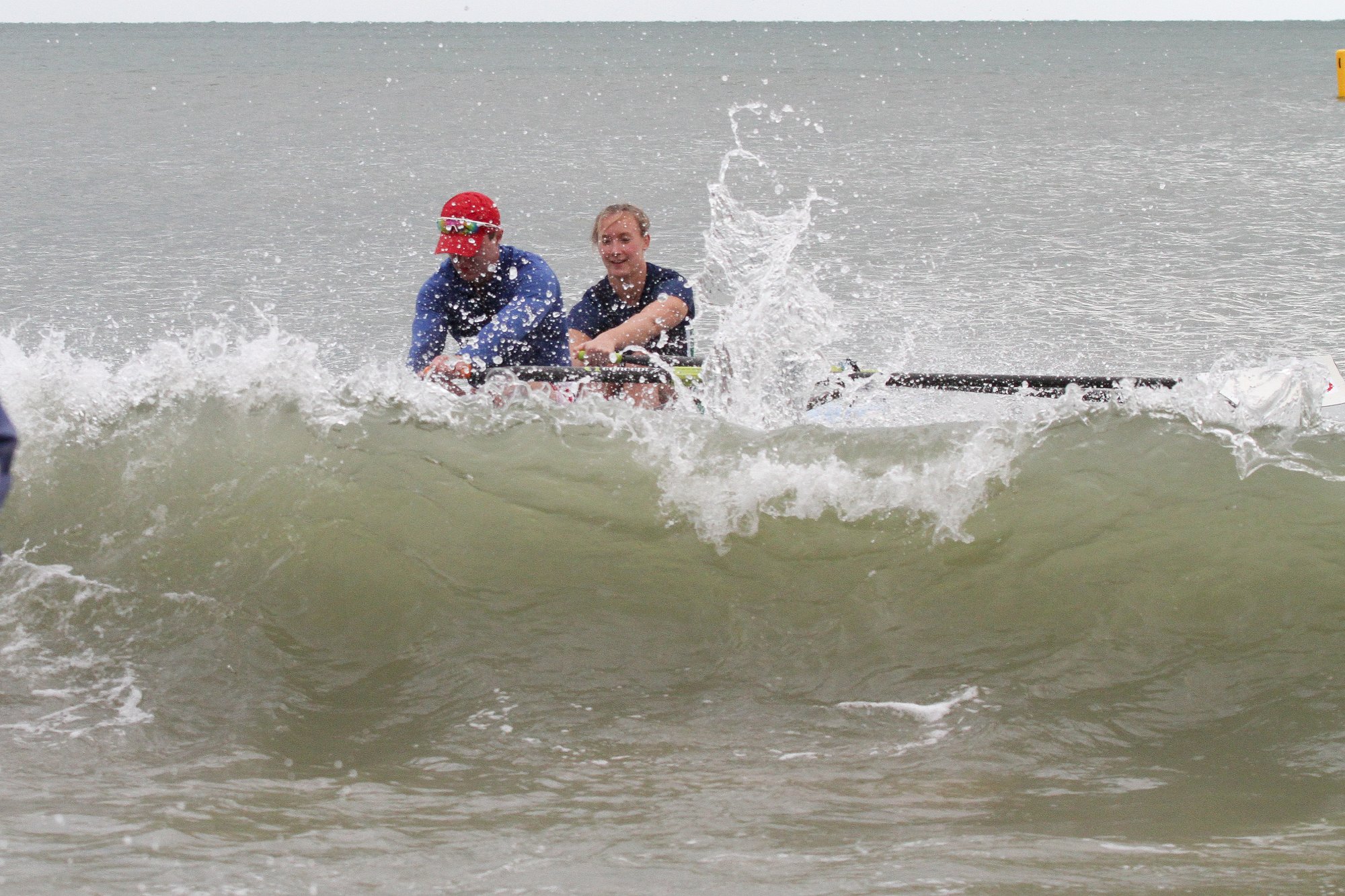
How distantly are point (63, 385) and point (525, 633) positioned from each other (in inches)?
91.1

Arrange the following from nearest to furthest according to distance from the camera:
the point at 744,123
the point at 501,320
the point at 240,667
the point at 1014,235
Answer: the point at 240,667, the point at 501,320, the point at 1014,235, the point at 744,123

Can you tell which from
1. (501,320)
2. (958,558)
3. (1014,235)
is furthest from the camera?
(1014,235)

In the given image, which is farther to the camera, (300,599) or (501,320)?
(501,320)

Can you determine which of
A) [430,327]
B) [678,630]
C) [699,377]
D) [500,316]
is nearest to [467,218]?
[500,316]

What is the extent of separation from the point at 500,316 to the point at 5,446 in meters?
3.80

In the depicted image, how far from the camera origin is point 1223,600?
457cm

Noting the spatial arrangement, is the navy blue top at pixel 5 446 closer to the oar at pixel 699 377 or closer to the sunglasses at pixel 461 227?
the oar at pixel 699 377

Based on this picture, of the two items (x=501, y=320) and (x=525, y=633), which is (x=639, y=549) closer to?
(x=525, y=633)

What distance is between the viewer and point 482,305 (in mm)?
6324

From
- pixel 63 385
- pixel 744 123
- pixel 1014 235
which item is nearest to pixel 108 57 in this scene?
pixel 744 123

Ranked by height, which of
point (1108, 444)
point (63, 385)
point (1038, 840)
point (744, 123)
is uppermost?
point (744, 123)

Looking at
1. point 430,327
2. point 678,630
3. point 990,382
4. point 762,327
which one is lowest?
point 678,630

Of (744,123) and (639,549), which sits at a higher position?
(744,123)

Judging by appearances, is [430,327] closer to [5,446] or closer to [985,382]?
[985,382]
